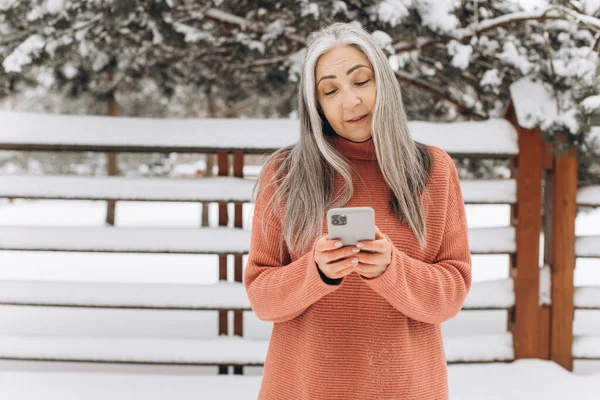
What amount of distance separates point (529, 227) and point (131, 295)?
104 inches

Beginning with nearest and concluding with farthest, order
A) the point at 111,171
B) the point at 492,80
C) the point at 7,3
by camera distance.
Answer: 1. the point at 7,3
2. the point at 492,80
3. the point at 111,171

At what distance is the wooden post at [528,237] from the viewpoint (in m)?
3.60

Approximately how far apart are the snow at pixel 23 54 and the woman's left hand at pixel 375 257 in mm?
3254

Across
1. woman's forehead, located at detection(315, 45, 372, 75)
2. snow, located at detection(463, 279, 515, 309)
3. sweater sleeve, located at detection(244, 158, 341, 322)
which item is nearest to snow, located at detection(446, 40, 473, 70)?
snow, located at detection(463, 279, 515, 309)

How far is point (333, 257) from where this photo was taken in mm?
1310

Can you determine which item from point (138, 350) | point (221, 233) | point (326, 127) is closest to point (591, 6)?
point (326, 127)

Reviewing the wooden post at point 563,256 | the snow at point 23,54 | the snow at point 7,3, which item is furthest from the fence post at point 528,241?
the snow at point 7,3

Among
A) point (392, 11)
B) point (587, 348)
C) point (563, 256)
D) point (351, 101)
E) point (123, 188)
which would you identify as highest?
point (392, 11)

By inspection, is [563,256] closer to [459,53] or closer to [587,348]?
[587,348]

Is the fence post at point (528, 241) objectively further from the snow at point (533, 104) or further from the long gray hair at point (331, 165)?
the long gray hair at point (331, 165)

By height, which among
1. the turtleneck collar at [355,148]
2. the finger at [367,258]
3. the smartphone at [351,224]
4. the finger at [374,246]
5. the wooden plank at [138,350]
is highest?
the turtleneck collar at [355,148]

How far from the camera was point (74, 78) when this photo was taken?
6520 mm

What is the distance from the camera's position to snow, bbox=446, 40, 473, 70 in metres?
3.85

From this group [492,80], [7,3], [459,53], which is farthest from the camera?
[492,80]
